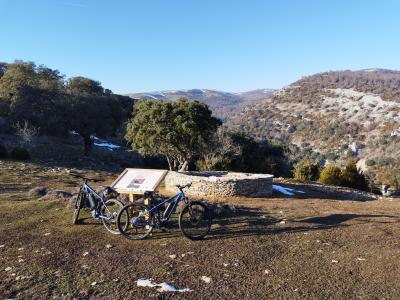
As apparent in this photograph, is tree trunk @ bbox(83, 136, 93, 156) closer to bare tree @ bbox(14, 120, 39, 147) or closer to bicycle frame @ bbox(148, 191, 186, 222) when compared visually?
bare tree @ bbox(14, 120, 39, 147)

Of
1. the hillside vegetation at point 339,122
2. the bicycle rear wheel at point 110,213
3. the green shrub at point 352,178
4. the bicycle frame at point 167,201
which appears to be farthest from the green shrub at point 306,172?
the bicycle frame at point 167,201

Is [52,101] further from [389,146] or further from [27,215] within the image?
[389,146]

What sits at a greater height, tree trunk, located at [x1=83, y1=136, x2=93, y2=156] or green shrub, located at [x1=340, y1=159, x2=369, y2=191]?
tree trunk, located at [x1=83, y1=136, x2=93, y2=156]

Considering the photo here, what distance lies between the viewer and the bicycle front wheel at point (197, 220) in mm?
7973

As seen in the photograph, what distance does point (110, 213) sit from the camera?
8.20 meters

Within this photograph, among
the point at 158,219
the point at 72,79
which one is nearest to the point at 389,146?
the point at 72,79

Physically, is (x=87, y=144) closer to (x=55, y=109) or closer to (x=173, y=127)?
(x=55, y=109)

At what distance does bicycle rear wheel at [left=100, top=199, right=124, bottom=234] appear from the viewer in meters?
8.09

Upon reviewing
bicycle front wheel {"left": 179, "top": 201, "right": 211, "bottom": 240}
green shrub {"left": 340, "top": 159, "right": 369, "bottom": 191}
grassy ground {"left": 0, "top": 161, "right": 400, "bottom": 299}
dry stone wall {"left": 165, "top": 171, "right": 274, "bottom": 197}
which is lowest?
green shrub {"left": 340, "top": 159, "right": 369, "bottom": 191}

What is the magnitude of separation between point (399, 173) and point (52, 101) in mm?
51069

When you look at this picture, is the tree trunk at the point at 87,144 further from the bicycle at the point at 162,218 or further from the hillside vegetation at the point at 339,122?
the hillside vegetation at the point at 339,122

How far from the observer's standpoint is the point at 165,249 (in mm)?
7180

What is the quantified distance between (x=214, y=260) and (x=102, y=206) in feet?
9.97

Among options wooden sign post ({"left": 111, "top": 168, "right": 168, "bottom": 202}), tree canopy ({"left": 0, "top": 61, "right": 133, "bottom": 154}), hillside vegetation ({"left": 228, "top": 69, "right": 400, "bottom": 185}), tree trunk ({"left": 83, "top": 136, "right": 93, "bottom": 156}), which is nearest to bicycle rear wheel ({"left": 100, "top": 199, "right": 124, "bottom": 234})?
wooden sign post ({"left": 111, "top": 168, "right": 168, "bottom": 202})
